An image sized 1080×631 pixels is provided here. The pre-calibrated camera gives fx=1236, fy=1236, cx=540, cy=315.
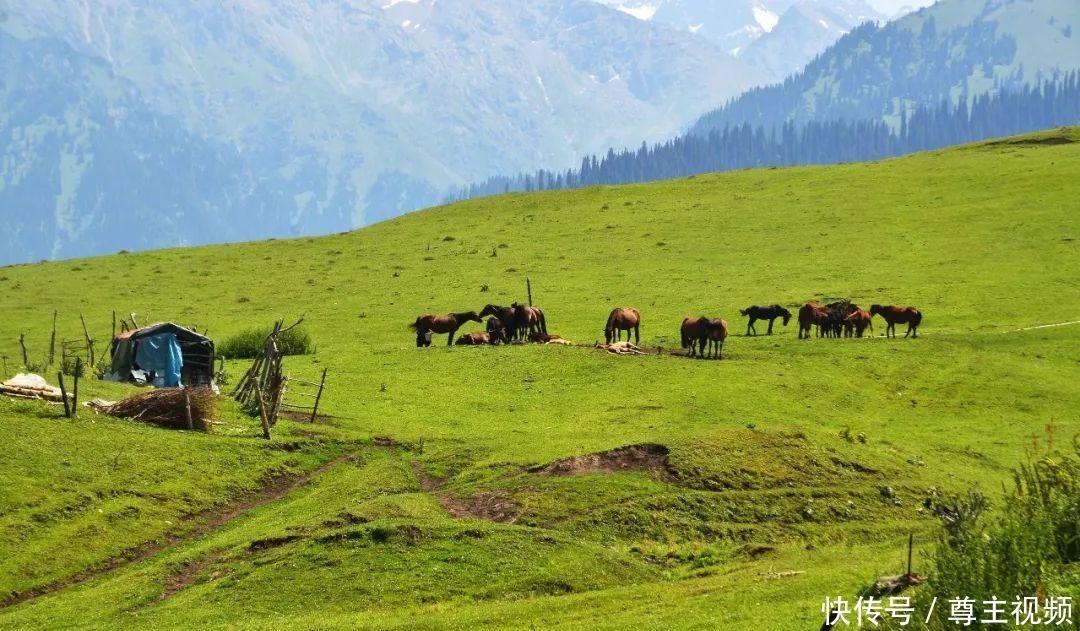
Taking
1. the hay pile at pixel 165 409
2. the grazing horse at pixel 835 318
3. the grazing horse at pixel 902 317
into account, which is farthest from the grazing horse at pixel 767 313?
the hay pile at pixel 165 409

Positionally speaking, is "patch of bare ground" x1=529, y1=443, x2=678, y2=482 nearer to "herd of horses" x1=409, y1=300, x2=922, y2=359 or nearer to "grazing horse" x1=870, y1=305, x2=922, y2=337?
"herd of horses" x1=409, y1=300, x2=922, y2=359

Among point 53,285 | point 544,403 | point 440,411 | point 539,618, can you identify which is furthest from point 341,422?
point 53,285

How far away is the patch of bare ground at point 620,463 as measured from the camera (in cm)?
2881

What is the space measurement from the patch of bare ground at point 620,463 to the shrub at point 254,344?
2359 centimetres

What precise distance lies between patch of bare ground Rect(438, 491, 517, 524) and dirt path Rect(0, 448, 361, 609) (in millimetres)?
4712

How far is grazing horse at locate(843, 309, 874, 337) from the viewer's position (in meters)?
50.4

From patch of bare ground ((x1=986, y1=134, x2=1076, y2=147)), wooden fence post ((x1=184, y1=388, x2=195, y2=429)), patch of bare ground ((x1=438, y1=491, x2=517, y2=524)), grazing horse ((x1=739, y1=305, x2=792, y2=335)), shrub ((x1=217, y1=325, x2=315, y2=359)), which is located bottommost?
patch of bare ground ((x1=438, y1=491, x2=517, y2=524))

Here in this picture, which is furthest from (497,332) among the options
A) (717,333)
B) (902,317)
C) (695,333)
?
(902,317)

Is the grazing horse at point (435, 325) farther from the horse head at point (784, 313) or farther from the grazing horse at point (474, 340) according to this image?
the horse head at point (784, 313)

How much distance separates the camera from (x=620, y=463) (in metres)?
29.3

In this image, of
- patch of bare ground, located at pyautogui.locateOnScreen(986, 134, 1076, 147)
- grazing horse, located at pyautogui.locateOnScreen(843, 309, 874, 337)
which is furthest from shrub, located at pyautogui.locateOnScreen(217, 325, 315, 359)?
patch of bare ground, located at pyautogui.locateOnScreen(986, 134, 1076, 147)

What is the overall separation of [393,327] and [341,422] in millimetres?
20598

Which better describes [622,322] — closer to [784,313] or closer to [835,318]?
[784,313]

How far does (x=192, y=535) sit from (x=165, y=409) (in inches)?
281
